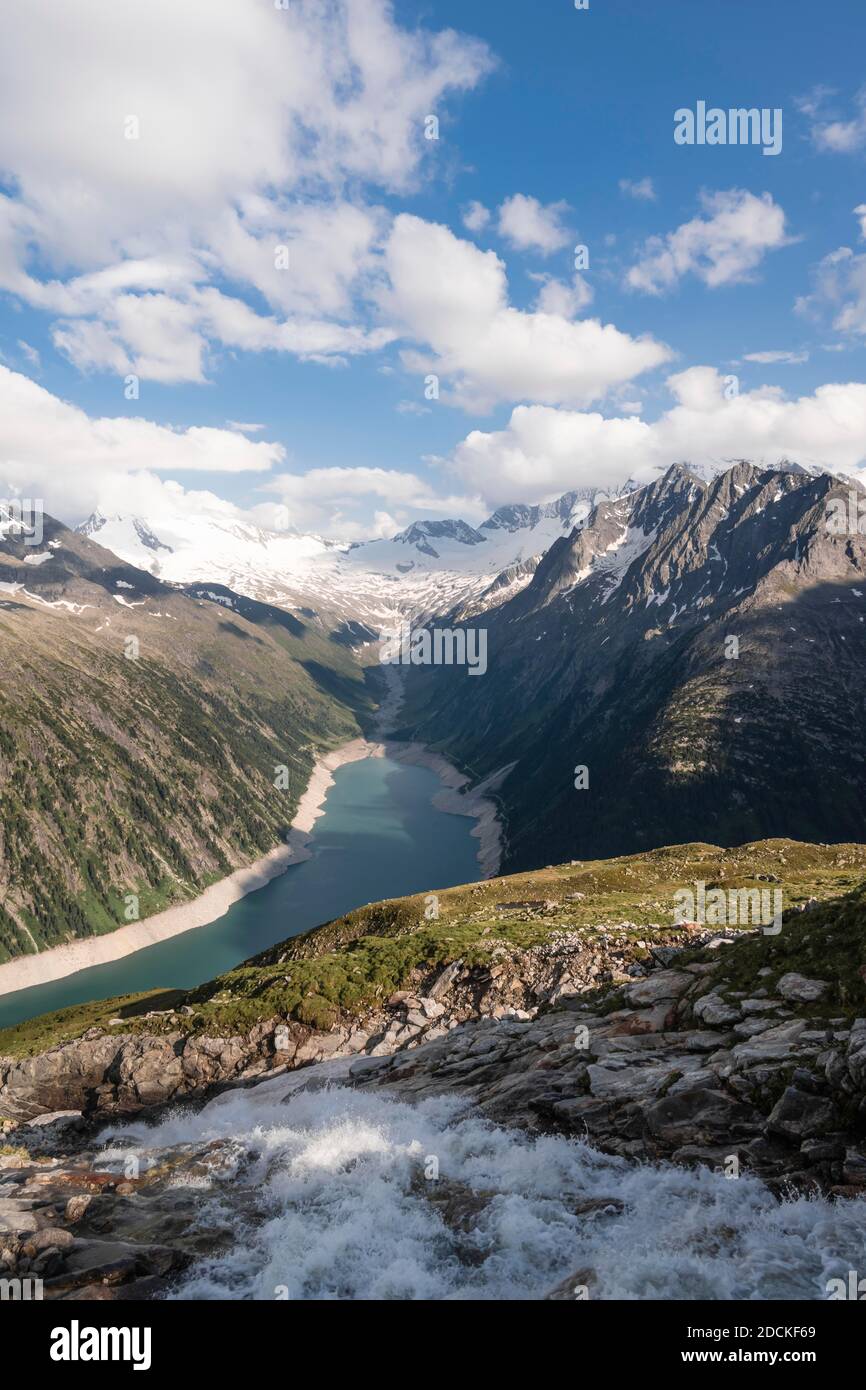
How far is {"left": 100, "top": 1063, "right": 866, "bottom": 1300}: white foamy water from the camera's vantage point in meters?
16.3

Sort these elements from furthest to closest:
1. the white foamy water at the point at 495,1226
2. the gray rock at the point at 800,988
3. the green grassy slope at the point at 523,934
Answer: the green grassy slope at the point at 523,934, the gray rock at the point at 800,988, the white foamy water at the point at 495,1226

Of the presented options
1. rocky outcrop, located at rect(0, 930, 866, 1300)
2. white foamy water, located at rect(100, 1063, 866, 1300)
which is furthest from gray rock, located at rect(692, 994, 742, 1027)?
white foamy water, located at rect(100, 1063, 866, 1300)

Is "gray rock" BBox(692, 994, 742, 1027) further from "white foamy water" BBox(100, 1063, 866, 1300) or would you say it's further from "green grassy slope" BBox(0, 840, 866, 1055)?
"white foamy water" BBox(100, 1063, 866, 1300)

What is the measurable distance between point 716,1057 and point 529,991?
17.1 m

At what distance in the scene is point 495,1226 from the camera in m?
20.0

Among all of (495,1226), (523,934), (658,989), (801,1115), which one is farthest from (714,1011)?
(523,934)

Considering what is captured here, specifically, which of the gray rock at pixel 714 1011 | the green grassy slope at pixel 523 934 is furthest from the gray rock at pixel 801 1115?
the gray rock at pixel 714 1011

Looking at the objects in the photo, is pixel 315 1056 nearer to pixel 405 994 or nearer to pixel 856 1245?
pixel 405 994

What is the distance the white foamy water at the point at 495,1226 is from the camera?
1627cm

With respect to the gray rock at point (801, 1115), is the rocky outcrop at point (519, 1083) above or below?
below

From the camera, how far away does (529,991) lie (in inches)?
1495

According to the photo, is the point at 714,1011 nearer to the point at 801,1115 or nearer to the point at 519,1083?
the point at 801,1115

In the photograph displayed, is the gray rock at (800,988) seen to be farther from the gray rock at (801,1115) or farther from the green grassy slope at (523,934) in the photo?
the gray rock at (801,1115)
